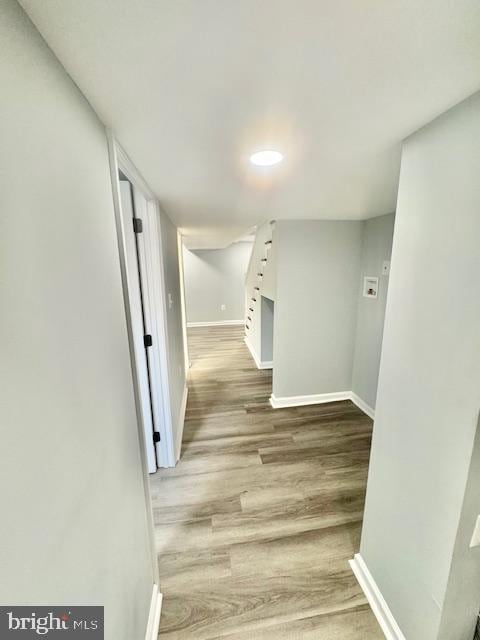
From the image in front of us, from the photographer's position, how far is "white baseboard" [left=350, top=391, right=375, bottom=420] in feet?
9.08

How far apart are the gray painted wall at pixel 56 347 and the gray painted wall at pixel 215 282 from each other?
5684 millimetres

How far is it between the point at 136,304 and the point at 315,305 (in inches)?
72.8

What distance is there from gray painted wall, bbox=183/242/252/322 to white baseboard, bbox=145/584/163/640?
219 inches

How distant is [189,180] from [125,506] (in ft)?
4.90

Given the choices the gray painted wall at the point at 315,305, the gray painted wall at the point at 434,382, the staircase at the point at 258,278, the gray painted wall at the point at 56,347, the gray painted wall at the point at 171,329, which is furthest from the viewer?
the staircase at the point at 258,278

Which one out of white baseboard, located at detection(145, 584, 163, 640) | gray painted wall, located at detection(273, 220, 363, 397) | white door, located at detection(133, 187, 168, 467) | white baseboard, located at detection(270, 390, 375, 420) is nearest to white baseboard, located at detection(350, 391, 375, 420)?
white baseboard, located at detection(270, 390, 375, 420)

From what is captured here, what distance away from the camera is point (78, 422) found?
616 millimetres

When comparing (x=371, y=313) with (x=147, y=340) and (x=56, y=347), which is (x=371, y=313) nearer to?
(x=147, y=340)

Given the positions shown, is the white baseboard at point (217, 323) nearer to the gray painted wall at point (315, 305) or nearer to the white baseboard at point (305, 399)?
the white baseboard at point (305, 399)

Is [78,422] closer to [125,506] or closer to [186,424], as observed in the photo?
[125,506]

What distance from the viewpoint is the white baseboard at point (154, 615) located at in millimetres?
1106

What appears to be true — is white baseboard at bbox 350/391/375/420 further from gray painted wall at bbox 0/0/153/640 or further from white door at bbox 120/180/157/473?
gray painted wall at bbox 0/0/153/640

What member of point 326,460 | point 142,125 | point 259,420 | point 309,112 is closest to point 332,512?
point 326,460

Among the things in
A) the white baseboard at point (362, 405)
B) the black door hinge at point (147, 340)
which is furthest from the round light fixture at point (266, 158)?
the white baseboard at point (362, 405)
